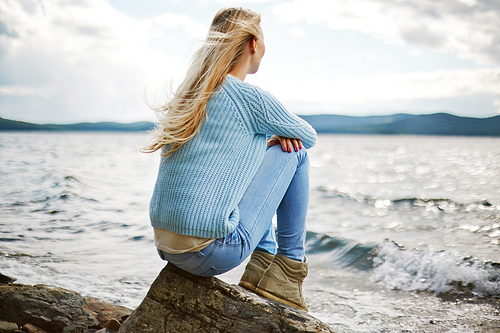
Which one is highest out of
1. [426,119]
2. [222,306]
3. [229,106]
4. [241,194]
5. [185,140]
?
[426,119]

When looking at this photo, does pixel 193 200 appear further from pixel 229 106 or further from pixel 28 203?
pixel 28 203

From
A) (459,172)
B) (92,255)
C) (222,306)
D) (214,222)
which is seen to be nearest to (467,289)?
(222,306)

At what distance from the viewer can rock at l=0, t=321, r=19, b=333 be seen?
2365mm

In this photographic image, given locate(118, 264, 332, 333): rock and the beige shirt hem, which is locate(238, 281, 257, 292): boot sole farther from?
the beige shirt hem

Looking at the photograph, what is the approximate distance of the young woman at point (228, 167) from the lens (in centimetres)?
181

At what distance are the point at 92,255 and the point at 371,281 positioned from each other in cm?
357

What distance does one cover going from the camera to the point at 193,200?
5.87 ft

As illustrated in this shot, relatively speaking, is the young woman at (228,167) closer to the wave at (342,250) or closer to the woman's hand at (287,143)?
the woman's hand at (287,143)

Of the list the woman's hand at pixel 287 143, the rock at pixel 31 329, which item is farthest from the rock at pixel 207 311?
the woman's hand at pixel 287 143

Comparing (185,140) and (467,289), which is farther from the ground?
(185,140)

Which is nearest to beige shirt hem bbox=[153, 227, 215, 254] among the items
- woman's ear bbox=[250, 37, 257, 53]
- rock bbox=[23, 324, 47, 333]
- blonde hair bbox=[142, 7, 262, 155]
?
blonde hair bbox=[142, 7, 262, 155]

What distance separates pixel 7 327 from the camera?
7.84 feet

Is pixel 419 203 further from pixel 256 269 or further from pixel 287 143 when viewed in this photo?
pixel 287 143

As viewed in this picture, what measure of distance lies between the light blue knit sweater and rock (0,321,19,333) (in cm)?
126
